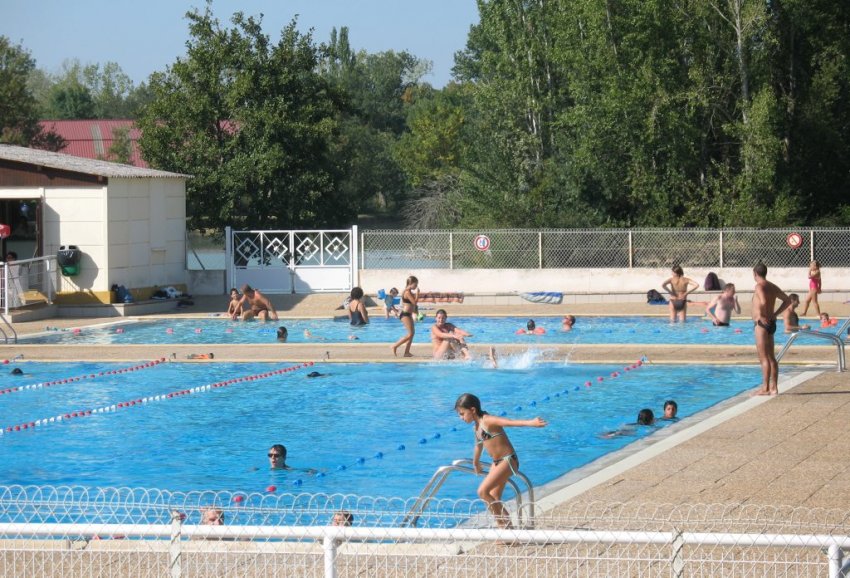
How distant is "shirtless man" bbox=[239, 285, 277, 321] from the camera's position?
92.5ft

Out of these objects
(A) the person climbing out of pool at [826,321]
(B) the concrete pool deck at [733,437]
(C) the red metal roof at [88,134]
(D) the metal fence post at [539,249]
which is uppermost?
(C) the red metal roof at [88,134]

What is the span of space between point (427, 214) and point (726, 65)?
19589mm

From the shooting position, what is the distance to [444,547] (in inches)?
291

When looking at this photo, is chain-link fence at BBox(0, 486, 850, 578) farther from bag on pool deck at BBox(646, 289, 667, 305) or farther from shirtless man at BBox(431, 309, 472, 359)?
bag on pool deck at BBox(646, 289, 667, 305)

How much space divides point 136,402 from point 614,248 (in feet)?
53.9

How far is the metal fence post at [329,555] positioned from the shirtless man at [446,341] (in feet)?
48.2

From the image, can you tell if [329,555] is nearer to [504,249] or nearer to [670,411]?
[670,411]

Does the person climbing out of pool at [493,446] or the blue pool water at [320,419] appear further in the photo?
the blue pool water at [320,419]

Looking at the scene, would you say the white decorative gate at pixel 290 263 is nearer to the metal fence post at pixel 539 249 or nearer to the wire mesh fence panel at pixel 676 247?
the metal fence post at pixel 539 249

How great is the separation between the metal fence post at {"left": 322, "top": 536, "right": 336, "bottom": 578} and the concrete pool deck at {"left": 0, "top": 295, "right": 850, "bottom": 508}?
4343mm

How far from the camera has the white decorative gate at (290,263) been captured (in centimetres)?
3262

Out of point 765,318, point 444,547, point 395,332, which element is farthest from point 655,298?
point 444,547

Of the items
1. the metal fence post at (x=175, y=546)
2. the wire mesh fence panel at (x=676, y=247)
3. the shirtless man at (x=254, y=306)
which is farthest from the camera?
the wire mesh fence panel at (x=676, y=247)

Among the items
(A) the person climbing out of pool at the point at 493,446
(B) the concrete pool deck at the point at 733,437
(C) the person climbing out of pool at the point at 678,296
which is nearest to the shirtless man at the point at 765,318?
(B) the concrete pool deck at the point at 733,437
